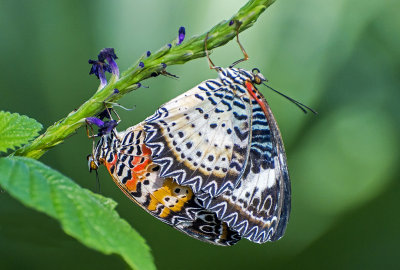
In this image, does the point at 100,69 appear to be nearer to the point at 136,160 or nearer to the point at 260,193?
the point at 136,160

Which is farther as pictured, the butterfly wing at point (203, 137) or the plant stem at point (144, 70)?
the butterfly wing at point (203, 137)

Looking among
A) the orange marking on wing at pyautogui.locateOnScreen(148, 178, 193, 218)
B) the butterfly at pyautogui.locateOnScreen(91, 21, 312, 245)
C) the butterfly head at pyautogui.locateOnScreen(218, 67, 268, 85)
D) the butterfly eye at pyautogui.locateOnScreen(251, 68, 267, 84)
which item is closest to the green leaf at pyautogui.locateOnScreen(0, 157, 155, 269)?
the butterfly at pyautogui.locateOnScreen(91, 21, 312, 245)

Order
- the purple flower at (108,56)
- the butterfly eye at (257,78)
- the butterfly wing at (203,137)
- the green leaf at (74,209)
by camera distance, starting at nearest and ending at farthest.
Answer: the green leaf at (74,209) → the purple flower at (108,56) → the butterfly wing at (203,137) → the butterfly eye at (257,78)

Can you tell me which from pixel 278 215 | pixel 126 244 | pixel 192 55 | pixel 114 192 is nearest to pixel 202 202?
pixel 278 215

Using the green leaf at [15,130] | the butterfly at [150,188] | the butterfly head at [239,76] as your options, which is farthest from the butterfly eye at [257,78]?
the green leaf at [15,130]

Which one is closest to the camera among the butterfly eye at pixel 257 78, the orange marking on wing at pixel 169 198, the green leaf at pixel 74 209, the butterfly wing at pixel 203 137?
the green leaf at pixel 74 209

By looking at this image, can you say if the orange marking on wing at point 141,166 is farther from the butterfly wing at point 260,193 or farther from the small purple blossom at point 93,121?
the small purple blossom at point 93,121

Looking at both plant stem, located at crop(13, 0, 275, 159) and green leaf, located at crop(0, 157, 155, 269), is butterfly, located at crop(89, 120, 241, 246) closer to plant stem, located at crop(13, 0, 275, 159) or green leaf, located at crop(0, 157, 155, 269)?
plant stem, located at crop(13, 0, 275, 159)
